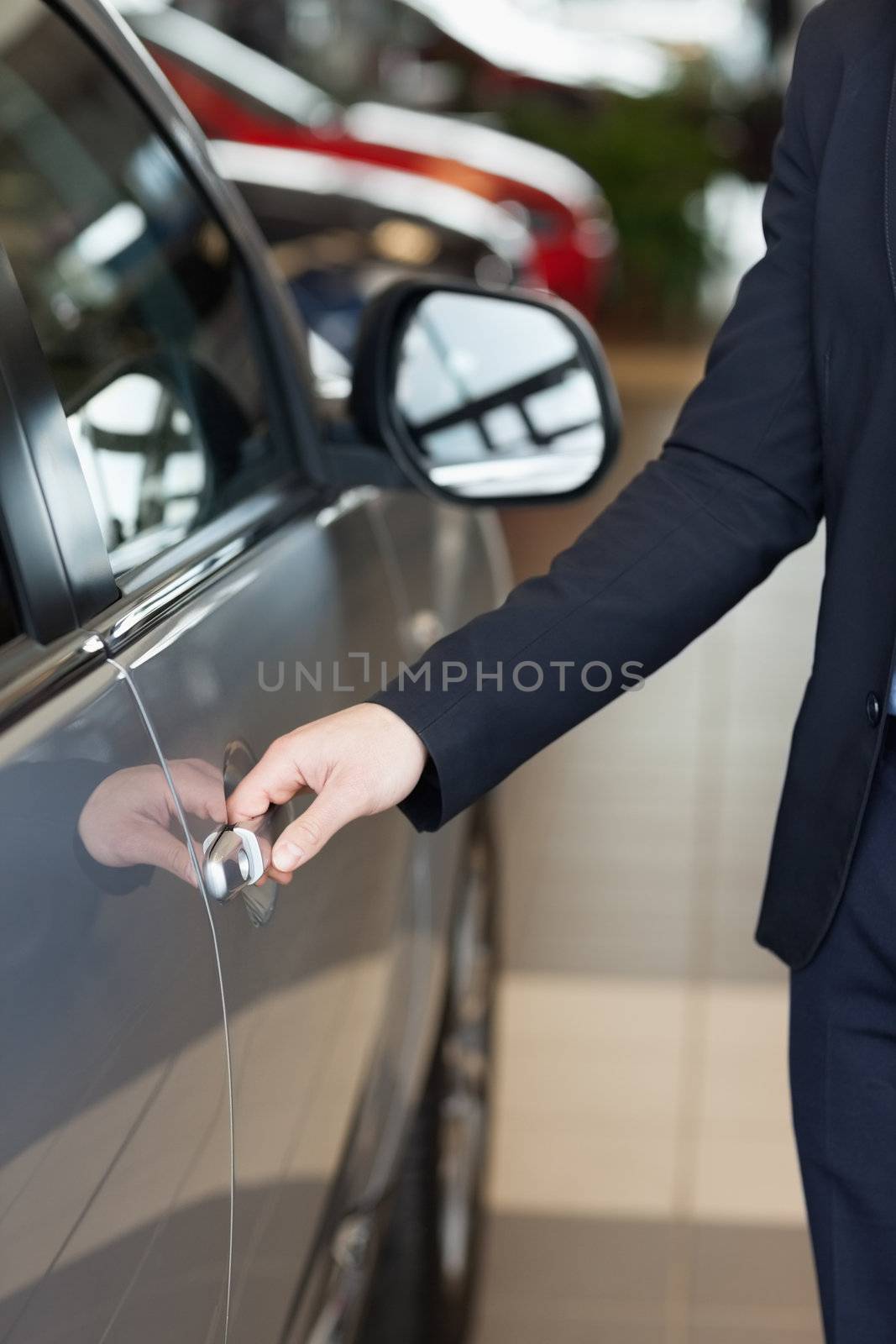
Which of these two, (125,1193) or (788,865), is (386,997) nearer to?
(788,865)

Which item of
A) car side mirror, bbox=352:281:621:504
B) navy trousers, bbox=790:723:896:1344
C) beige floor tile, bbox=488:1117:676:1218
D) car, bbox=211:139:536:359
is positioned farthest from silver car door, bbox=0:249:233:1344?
car, bbox=211:139:536:359

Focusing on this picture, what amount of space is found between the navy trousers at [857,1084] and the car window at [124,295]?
65cm

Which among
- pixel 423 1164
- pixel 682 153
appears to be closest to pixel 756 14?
pixel 682 153

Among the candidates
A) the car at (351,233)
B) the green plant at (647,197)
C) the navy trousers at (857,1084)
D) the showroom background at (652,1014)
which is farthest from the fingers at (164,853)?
the green plant at (647,197)

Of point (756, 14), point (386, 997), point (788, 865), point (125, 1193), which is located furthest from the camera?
point (756, 14)

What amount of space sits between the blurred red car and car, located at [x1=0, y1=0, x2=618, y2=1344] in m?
5.86

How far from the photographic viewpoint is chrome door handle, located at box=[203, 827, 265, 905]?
116 centimetres

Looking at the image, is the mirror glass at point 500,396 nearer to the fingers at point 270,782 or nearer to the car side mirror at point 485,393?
the car side mirror at point 485,393

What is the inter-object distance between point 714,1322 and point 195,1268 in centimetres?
155

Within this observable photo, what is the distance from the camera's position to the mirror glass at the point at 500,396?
1965 millimetres

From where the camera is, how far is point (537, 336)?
201 cm

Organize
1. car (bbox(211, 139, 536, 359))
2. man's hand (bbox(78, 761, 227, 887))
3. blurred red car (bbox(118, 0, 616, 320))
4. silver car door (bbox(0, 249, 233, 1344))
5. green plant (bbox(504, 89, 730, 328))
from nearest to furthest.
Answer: silver car door (bbox(0, 249, 233, 1344))
man's hand (bbox(78, 761, 227, 887))
car (bbox(211, 139, 536, 359))
blurred red car (bbox(118, 0, 616, 320))
green plant (bbox(504, 89, 730, 328))

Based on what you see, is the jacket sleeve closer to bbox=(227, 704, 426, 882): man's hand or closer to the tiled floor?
bbox=(227, 704, 426, 882): man's hand

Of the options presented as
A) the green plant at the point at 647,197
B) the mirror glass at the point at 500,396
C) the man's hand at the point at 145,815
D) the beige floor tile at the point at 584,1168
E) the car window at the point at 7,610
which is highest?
the car window at the point at 7,610
